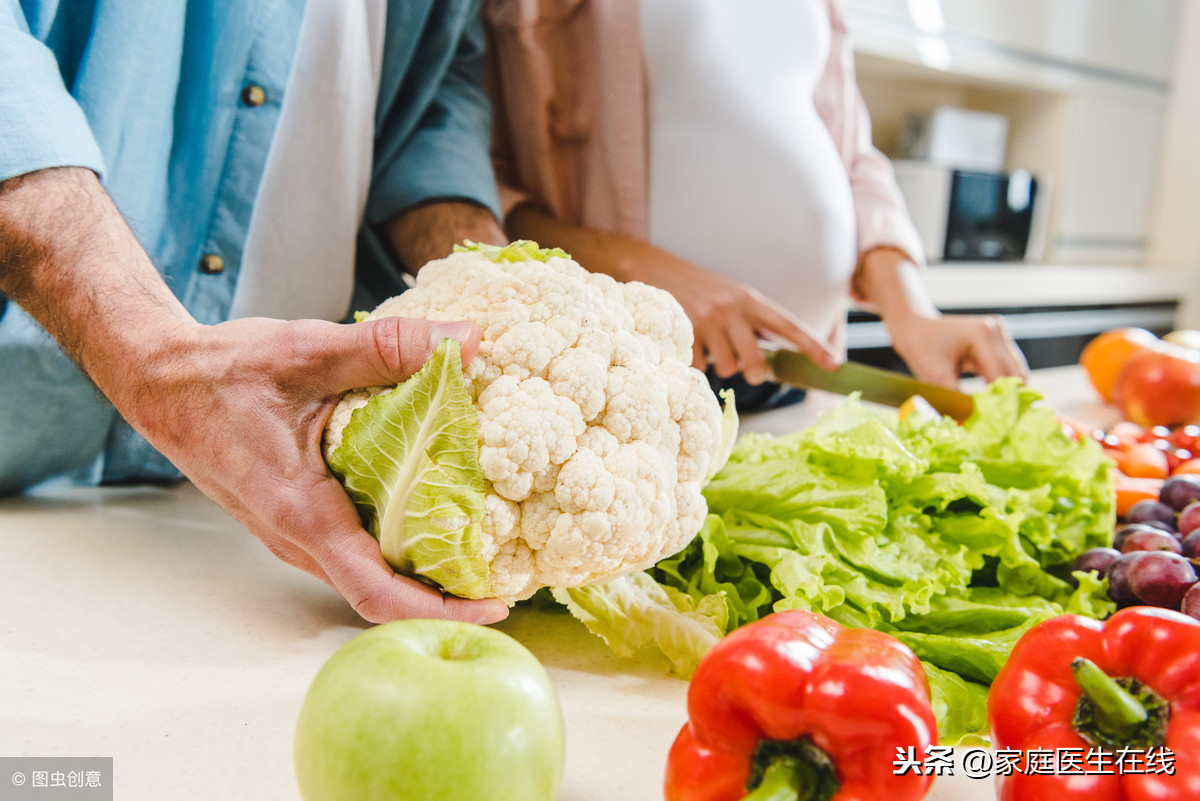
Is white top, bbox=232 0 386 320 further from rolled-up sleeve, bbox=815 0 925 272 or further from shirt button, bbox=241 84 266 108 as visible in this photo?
rolled-up sleeve, bbox=815 0 925 272

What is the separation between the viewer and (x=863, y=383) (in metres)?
0.96

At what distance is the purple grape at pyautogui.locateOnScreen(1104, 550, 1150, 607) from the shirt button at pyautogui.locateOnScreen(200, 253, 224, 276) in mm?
776

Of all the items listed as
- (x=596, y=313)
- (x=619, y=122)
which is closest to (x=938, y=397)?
(x=619, y=122)

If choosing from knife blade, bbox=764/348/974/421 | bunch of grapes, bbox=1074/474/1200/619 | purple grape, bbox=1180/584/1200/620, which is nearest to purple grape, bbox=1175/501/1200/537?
bunch of grapes, bbox=1074/474/1200/619

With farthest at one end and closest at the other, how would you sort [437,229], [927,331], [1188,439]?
[927,331] < [1188,439] < [437,229]

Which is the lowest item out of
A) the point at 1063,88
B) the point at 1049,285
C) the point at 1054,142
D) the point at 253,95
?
the point at 1049,285

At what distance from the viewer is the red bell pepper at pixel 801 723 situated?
360 millimetres

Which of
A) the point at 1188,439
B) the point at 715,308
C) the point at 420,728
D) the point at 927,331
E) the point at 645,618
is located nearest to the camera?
the point at 420,728

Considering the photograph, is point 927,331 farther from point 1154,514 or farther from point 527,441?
point 527,441

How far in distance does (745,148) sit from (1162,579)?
630 mm

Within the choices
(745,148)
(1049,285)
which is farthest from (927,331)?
(1049,285)

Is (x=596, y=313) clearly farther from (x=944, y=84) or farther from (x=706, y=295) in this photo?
(x=944, y=84)

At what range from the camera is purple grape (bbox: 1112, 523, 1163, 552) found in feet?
2.22

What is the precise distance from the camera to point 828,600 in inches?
22.3
